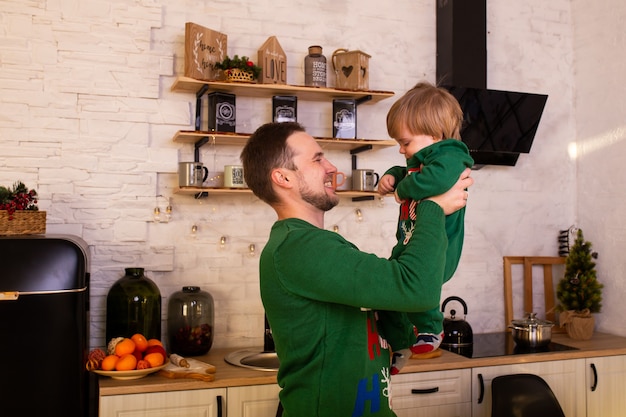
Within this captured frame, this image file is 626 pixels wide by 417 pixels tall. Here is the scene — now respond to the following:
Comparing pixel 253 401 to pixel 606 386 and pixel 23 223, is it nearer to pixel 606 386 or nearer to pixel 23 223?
pixel 23 223

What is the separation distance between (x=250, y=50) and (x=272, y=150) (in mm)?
1801

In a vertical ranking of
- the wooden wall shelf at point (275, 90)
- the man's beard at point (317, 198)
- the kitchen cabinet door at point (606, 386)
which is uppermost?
the wooden wall shelf at point (275, 90)

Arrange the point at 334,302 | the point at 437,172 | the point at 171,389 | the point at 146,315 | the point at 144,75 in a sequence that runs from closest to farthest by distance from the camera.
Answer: the point at 334,302, the point at 437,172, the point at 171,389, the point at 146,315, the point at 144,75

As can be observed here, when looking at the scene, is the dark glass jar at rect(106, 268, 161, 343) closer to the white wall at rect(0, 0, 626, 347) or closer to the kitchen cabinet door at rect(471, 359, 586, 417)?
the white wall at rect(0, 0, 626, 347)

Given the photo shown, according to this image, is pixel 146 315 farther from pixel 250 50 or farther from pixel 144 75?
pixel 250 50

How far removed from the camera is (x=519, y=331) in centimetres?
334

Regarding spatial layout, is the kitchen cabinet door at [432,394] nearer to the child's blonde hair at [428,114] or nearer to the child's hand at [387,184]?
the child's hand at [387,184]

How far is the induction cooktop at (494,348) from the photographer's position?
321cm

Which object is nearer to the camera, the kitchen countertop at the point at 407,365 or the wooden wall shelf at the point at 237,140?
the kitchen countertop at the point at 407,365

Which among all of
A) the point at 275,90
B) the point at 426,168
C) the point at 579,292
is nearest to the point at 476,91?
the point at 275,90

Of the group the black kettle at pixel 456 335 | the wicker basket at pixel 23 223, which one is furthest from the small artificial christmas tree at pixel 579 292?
the wicker basket at pixel 23 223

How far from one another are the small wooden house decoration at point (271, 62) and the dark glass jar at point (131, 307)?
113 centimetres

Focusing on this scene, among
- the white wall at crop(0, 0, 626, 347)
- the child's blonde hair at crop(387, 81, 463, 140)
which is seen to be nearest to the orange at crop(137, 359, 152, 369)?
the white wall at crop(0, 0, 626, 347)

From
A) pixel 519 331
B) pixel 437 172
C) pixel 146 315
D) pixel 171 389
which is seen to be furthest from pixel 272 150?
pixel 519 331
